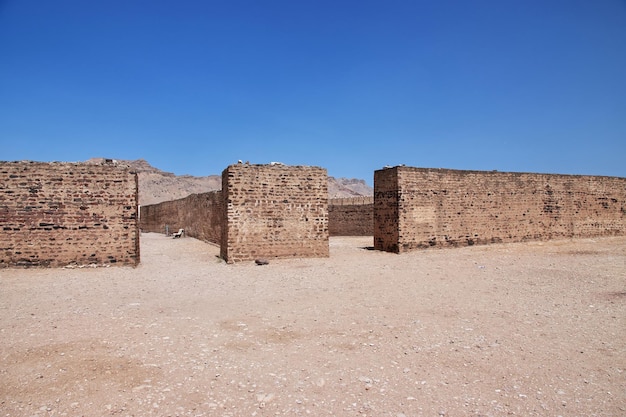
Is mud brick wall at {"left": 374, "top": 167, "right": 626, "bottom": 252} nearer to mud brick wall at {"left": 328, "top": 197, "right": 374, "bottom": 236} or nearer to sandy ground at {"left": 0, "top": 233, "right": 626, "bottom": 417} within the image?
sandy ground at {"left": 0, "top": 233, "right": 626, "bottom": 417}

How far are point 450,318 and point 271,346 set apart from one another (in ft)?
8.73

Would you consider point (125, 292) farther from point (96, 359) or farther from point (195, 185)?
point (195, 185)

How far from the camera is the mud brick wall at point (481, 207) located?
46.5ft

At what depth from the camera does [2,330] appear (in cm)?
498

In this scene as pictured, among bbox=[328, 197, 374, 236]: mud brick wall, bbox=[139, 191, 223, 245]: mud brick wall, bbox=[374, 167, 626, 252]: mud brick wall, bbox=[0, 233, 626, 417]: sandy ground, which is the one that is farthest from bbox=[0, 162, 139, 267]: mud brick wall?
bbox=[328, 197, 374, 236]: mud brick wall

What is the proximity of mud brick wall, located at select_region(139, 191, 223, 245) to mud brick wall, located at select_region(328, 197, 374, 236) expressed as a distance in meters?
7.96

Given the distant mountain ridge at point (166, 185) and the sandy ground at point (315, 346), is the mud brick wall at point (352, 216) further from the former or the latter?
the distant mountain ridge at point (166, 185)

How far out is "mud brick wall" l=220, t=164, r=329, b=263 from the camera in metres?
11.5

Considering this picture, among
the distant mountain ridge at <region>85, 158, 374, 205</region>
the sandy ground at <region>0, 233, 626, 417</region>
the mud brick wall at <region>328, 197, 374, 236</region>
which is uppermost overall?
the distant mountain ridge at <region>85, 158, 374, 205</region>

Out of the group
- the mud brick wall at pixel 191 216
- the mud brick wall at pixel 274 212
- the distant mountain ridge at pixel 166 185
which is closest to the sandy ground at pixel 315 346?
the mud brick wall at pixel 274 212

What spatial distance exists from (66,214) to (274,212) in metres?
5.45

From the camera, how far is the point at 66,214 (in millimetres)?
10102

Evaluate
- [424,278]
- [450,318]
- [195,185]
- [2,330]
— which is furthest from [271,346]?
[195,185]

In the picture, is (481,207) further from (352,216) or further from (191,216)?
(191,216)
